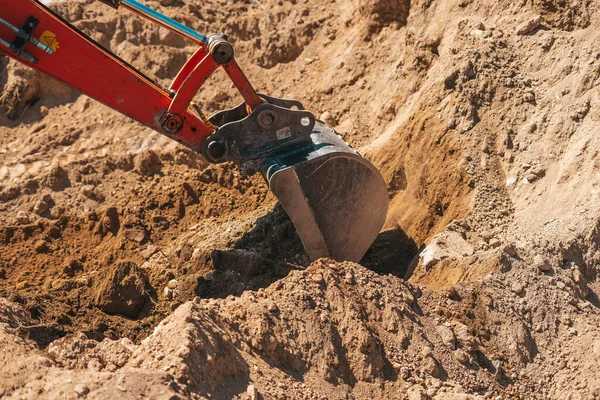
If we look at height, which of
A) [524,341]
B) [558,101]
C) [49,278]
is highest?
[558,101]

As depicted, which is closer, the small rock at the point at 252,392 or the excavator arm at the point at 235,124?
the small rock at the point at 252,392

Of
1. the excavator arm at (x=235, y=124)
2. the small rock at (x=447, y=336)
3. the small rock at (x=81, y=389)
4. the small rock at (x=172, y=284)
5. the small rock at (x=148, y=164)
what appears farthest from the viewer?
the small rock at (x=148, y=164)

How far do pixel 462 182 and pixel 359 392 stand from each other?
3.18 metres

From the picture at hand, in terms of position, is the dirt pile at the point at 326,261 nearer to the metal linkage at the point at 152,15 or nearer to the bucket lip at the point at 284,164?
the bucket lip at the point at 284,164

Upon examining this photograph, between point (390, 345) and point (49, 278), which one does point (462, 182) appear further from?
point (49, 278)

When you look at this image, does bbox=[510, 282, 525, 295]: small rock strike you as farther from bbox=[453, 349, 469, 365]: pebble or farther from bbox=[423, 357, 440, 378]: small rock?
bbox=[423, 357, 440, 378]: small rock

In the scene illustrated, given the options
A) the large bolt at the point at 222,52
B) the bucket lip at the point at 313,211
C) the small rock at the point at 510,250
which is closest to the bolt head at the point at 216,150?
the bucket lip at the point at 313,211

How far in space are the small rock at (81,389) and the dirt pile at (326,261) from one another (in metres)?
0.04

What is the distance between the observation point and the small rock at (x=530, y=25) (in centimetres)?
942

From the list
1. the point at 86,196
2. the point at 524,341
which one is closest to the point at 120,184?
the point at 86,196

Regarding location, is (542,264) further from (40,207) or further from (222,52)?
(40,207)

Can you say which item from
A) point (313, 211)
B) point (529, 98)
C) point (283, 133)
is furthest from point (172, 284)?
point (529, 98)

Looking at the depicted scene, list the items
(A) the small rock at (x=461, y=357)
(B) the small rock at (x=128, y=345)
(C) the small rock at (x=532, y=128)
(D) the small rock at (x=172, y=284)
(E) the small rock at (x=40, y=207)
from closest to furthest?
(B) the small rock at (x=128, y=345), (A) the small rock at (x=461, y=357), (D) the small rock at (x=172, y=284), (C) the small rock at (x=532, y=128), (E) the small rock at (x=40, y=207)

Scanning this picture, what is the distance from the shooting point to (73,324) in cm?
740
